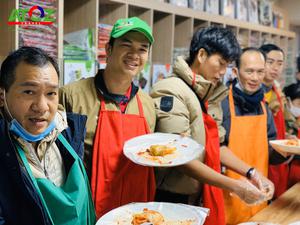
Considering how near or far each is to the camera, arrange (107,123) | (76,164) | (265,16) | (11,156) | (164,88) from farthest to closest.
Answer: (265,16), (164,88), (107,123), (76,164), (11,156)

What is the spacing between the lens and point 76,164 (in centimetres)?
133

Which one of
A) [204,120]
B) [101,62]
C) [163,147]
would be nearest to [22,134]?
[163,147]

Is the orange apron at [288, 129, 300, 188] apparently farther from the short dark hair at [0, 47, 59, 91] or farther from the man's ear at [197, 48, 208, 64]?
the short dark hair at [0, 47, 59, 91]

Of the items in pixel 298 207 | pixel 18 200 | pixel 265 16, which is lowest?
pixel 298 207

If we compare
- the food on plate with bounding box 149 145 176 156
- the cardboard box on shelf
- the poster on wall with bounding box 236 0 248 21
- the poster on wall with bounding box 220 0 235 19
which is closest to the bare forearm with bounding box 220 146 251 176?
the food on plate with bounding box 149 145 176 156

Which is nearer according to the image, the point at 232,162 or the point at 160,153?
the point at 160,153

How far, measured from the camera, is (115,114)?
1.65 m

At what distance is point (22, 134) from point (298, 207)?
142 cm

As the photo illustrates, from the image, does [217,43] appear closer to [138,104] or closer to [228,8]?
[138,104]

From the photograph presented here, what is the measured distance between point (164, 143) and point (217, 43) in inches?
24.4

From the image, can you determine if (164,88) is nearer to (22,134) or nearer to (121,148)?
(121,148)

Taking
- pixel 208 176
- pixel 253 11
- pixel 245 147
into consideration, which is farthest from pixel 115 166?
pixel 253 11

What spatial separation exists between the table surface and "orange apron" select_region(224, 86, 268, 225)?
11.9 inches

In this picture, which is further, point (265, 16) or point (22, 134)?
point (265, 16)
